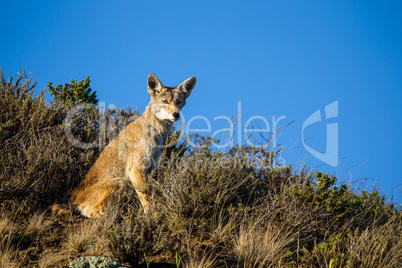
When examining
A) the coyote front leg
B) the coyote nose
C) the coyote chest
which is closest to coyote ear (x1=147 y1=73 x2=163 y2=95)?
the coyote nose

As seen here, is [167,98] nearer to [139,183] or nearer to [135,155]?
[135,155]

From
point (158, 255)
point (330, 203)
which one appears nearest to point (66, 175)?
point (158, 255)

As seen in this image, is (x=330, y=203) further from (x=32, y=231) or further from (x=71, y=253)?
(x=32, y=231)

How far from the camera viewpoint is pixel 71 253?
5062mm

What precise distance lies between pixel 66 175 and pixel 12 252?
236 cm

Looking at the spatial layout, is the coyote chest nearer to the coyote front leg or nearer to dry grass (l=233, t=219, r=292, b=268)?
the coyote front leg

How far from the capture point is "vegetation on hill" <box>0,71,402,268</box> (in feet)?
16.6

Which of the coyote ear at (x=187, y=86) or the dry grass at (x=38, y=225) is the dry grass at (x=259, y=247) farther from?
the coyote ear at (x=187, y=86)

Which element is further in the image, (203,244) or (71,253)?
(203,244)

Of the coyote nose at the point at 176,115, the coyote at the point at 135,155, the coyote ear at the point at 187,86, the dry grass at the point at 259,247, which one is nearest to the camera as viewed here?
the dry grass at the point at 259,247

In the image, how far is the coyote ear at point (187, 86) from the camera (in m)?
7.61

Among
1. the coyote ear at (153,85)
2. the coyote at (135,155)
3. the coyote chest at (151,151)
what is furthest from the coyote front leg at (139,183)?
the coyote ear at (153,85)

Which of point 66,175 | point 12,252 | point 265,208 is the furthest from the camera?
point 66,175

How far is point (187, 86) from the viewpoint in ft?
25.4
